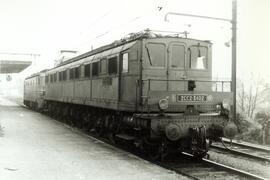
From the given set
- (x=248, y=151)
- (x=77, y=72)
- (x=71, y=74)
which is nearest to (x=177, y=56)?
(x=248, y=151)

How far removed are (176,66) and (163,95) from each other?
1565 millimetres

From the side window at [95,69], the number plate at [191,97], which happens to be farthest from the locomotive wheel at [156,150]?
the side window at [95,69]

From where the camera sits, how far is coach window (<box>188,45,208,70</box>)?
11.3 meters

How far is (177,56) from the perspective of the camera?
436 inches

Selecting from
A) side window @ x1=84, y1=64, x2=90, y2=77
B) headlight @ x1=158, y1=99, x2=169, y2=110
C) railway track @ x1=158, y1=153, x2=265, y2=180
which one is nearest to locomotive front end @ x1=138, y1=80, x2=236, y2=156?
headlight @ x1=158, y1=99, x2=169, y2=110

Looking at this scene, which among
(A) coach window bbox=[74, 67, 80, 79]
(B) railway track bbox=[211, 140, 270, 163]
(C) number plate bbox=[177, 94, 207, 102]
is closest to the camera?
(C) number plate bbox=[177, 94, 207, 102]

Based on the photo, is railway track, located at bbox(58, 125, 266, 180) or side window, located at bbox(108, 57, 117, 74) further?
side window, located at bbox(108, 57, 117, 74)

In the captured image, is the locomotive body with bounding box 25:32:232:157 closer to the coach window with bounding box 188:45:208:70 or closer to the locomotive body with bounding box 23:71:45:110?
the coach window with bounding box 188:45:208:70

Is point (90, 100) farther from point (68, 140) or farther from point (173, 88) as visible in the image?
point (173, 88)

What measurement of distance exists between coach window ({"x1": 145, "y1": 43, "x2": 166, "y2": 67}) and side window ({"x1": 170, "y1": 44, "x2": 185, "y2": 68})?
0.29 meters

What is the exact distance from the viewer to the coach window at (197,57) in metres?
11.3

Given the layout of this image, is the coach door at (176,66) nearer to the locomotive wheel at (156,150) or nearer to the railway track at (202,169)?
the locomotive wheel at (156,150)

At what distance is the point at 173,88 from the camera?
35.7 ft

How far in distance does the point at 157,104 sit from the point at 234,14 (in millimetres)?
7461
